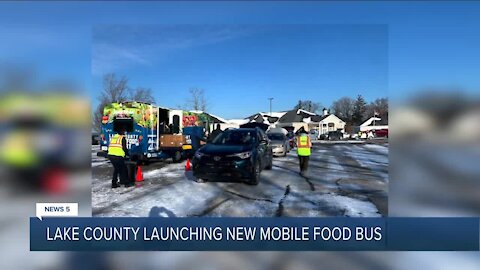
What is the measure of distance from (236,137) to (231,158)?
76 centimetres

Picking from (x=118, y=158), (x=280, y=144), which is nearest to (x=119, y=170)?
(x=118, y=158)

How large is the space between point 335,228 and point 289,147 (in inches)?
288

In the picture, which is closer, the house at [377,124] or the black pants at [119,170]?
the house at [377,124]

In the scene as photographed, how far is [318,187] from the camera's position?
6188 mm

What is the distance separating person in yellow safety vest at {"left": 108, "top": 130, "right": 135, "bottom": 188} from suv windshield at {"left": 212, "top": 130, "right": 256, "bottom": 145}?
1793mm

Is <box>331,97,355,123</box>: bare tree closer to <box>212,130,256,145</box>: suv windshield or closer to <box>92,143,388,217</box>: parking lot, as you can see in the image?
<box>92,143,388,217</box>: parking lot

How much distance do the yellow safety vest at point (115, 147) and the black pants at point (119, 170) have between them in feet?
0.39

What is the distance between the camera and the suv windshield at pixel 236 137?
6461mm

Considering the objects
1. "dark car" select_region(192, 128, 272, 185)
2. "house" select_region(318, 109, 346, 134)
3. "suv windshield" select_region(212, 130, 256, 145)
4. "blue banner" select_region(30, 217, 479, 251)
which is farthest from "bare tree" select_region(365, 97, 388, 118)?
"suv windshield" select_region(212, 130, 256, 145)

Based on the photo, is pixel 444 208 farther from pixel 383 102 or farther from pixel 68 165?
pixel 68 165

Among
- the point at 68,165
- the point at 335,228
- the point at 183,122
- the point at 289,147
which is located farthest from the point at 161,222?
the point at 289,147

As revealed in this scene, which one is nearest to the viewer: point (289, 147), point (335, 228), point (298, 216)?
point (335, 228)

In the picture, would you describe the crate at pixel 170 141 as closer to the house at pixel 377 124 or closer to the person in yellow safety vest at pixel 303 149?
the person in yellow safety vest at pixel 303 149

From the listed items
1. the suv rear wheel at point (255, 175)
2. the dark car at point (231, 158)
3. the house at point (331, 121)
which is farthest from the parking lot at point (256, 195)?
the house at point (331, 121)
